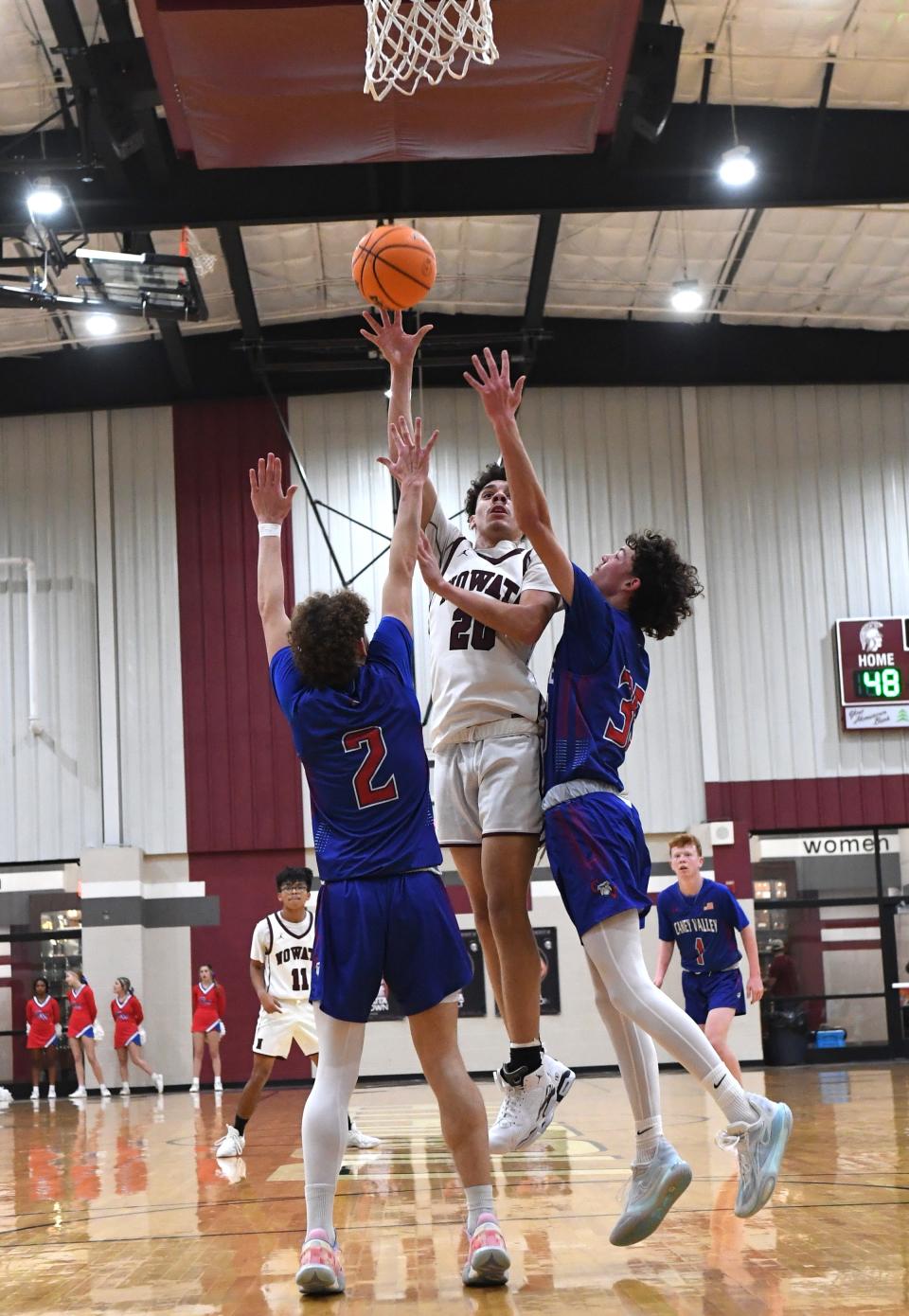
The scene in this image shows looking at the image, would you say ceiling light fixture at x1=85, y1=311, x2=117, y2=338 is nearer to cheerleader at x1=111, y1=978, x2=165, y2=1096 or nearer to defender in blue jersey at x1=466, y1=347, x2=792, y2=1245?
cheerleader at x1=111, y1=978, x2=165, y2=1096

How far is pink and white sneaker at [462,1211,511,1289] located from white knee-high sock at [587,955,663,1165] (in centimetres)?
61

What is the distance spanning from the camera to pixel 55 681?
21.3 m

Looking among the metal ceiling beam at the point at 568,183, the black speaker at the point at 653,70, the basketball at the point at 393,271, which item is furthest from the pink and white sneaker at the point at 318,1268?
the metal ceiling beam at the point at 568,183

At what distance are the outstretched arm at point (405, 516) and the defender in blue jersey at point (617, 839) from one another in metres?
0.35

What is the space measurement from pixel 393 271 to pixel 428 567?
187cm

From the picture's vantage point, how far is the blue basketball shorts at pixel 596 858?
16.1 ft

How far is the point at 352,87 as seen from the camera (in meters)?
11.5

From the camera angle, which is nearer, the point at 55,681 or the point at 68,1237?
the point at 68,1237

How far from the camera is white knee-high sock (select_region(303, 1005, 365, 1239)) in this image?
4656 millimetres

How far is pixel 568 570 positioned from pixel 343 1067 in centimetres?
188

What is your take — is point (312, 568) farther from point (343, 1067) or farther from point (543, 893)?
point (343, 1067)

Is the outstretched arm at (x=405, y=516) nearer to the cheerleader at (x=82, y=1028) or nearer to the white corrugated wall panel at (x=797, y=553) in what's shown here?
the cheerleader at (x=82, y=1028)

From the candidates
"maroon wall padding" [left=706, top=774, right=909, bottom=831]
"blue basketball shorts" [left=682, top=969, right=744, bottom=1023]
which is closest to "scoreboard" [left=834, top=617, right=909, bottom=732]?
"maroon wall padding" [left=706, top=774, right=909, bottom=831]

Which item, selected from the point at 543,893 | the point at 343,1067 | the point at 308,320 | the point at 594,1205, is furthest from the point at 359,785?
the point at 308,320
